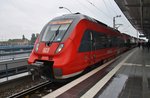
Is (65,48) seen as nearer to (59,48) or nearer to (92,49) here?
(59,48)

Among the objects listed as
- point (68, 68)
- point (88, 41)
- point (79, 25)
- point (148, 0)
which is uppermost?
point (148, 0)

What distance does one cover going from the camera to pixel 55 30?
858 centimetres

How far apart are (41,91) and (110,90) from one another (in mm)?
3202

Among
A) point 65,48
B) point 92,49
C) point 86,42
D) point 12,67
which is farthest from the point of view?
point 12,67

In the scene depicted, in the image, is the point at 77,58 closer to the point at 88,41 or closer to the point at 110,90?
the point at 88,41

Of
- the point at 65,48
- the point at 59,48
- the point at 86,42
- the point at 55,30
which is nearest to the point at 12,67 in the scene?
the point at 55,30

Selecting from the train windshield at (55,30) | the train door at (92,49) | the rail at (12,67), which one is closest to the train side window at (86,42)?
the train door at (92,49)

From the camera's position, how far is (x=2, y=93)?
26.5 ft

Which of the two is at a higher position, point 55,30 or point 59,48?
point 55,30

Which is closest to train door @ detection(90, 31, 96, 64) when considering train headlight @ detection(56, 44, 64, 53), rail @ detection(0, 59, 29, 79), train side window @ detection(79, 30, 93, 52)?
train side window @ detection(79, 30, 93, 52)

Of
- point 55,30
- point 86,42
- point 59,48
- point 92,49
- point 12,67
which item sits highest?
point 55,30

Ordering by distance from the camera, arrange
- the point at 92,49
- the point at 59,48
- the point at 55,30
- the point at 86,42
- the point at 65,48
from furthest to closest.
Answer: the point at 92,49 → the point at 86,42 → the point at 55,30 → the point at 59,48 → the point at 65,48

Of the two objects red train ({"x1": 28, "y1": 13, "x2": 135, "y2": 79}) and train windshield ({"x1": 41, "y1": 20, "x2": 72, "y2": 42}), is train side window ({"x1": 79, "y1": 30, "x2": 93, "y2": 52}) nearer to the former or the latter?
red train ({"x1": 28, "y1": 13, "x2": 135, "y2": 79})

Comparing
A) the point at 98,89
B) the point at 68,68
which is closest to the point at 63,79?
the point at 68,68
